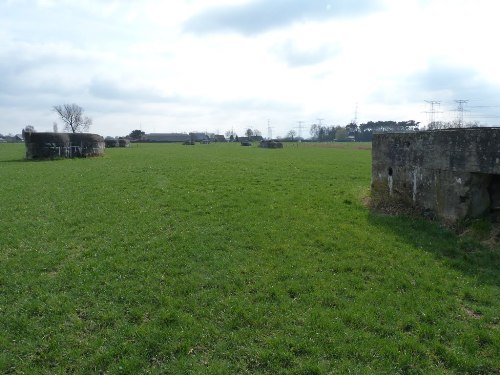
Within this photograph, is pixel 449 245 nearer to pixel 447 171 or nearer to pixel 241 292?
pixel 447 171

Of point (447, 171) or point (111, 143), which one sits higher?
point (111, 143)

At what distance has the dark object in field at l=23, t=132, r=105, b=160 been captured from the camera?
30531 mm

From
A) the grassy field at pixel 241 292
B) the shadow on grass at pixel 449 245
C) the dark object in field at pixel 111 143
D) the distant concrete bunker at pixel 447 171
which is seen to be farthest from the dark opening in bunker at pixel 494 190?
the dark object in field at pixel 111 143

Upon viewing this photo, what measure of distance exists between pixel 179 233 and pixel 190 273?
2.35 metres

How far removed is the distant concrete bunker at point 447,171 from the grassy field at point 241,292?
80 cm

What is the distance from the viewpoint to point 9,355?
5203 millimetres

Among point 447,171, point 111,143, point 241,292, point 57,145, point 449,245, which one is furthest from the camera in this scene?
point 111,143

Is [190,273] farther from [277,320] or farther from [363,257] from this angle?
[363,257]

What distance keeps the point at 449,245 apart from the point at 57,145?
30.6 meters

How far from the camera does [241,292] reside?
687cm

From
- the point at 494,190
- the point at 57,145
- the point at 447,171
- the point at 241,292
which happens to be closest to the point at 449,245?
the point at 447,171

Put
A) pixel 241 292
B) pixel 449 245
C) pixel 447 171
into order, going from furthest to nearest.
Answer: pixel 447 171 < pixel 449 245 < pixel 241 292

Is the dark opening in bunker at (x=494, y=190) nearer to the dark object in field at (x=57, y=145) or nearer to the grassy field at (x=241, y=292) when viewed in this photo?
the grassy field at (x=241, y=292)

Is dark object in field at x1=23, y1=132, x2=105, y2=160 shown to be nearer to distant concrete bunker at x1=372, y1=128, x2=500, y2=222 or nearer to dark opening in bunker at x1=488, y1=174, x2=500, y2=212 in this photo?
distant concrete bunker at x1=372, y1=128, x2=500, y2=222
